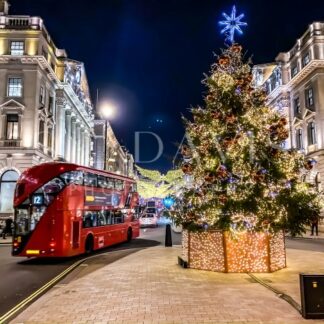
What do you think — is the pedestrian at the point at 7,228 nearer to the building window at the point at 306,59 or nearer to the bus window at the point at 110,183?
the bus window at the point at 110,183

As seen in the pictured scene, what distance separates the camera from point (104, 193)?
1838 cm

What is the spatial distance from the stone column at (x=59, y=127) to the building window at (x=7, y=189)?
7485mm

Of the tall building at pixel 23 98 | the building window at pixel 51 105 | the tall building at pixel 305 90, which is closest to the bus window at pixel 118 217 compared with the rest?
the tall building at pixel 23 98

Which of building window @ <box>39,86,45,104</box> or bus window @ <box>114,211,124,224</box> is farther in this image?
building window @ <box>39,86,45,104</box>

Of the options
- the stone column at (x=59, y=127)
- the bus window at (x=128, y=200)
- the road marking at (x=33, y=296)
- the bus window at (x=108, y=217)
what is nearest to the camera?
the road marking at (x=33, y=296)

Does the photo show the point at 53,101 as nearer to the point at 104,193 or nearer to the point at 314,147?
the point at 104,193

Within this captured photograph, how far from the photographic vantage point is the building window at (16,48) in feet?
108

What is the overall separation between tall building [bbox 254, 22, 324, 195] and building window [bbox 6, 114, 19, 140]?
72.5ft

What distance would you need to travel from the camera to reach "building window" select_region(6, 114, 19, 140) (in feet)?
105

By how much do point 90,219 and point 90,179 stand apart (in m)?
1.82

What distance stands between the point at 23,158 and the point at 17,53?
9.26 metres

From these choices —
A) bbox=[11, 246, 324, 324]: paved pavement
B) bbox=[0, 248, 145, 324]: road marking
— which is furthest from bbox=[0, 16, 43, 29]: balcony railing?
bbox=[11, 246, 324, 324]: paved pavement

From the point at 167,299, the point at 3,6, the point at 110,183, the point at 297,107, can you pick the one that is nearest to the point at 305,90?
the point at 297,107

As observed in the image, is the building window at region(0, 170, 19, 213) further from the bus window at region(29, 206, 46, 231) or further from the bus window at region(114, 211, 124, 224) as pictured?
the bus window at region(29, 206, 46, 231)
